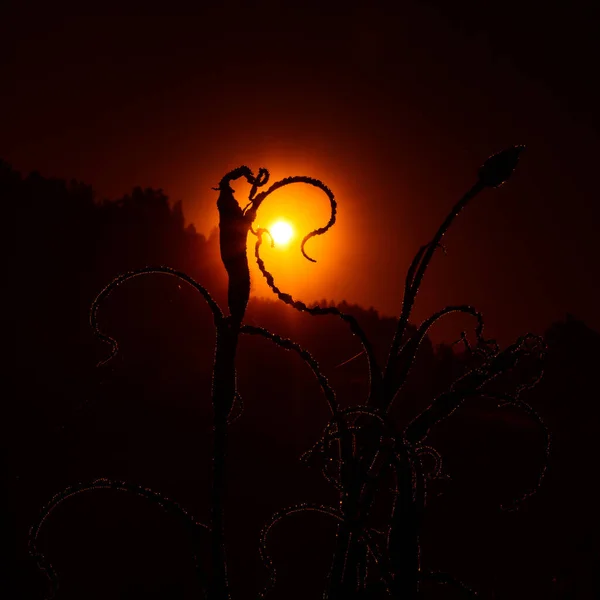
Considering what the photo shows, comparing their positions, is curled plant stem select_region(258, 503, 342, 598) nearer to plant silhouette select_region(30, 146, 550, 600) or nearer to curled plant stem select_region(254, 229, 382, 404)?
plant silhouette select_region(30, 146, 550, 600)

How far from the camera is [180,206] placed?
16.2 m

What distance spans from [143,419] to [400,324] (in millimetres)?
6965

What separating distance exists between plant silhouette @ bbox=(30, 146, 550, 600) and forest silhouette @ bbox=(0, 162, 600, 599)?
67 mm

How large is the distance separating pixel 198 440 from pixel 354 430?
6327 mm

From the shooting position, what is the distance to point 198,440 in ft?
21.9

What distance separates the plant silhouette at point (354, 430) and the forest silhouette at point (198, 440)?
7cm

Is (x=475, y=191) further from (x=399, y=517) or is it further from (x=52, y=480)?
(x=52, y=480)

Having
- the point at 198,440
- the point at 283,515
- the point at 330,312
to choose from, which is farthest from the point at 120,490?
the point at 198,440

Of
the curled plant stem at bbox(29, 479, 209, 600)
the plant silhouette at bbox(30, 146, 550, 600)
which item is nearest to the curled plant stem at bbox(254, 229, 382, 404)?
the plant silhouette at bbox(30, 146, 550, 600)

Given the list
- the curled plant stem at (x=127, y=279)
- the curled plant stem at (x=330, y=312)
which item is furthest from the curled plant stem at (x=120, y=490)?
the curled plant stem at (x=330, y=312)

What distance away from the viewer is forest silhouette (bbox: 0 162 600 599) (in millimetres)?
3859

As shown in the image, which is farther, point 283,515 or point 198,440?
point 198,440

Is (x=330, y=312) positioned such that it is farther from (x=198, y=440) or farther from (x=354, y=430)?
(x=198, y=440)

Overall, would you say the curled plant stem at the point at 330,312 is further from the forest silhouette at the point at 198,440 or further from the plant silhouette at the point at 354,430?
the forest silhouette at the point at 198,440
